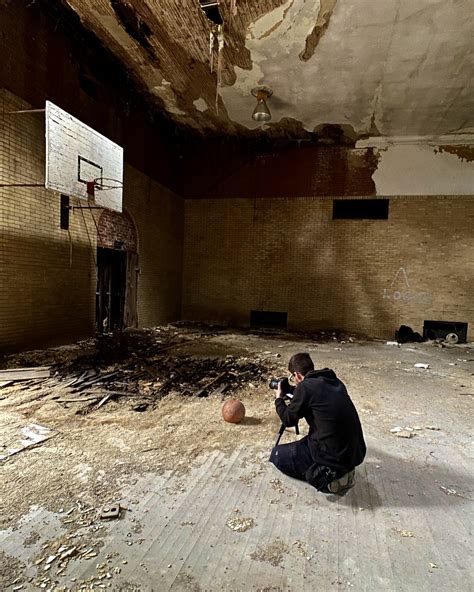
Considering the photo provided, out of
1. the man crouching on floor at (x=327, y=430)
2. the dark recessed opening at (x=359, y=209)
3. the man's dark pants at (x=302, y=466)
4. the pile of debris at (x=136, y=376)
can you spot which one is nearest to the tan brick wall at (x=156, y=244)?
the pile of debris at (x=136, y=376)

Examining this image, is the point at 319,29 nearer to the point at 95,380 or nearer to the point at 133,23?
the point at 133,23

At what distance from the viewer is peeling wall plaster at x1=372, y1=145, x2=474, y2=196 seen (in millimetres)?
10688

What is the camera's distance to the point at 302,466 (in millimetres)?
2732

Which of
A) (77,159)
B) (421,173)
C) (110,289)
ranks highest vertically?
(421,173)

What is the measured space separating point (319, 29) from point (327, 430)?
708 cm

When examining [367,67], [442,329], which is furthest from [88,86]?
[442,329]

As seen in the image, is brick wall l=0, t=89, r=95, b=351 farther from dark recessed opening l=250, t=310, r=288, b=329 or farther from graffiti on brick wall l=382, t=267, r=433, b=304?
graffiti on brick wall l=382, t=267, r=433, b=304

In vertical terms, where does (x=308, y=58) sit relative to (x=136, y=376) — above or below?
above

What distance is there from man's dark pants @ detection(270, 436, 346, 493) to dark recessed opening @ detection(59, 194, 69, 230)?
6.39 meters

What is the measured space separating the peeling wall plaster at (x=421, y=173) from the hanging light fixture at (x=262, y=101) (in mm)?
4341

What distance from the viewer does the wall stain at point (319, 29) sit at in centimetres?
592

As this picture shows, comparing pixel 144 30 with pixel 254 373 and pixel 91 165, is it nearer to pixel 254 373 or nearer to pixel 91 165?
pixel 91 165

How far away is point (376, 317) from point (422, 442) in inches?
327

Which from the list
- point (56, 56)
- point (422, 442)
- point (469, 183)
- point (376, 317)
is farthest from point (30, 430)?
point (469, 183)
